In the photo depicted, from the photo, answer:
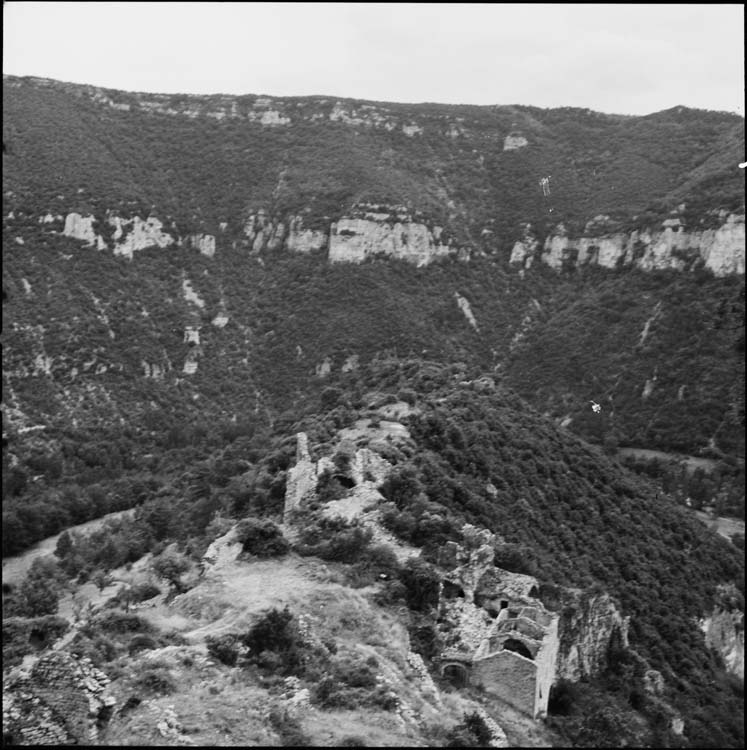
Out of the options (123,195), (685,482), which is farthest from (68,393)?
(685,482)

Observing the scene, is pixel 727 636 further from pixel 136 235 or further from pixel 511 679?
pixel 136 235

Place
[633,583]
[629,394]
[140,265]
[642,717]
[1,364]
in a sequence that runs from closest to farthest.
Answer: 1. [642,717]
2. [633,583]
3. [1,364]
4. [629,394]
5. [140,265]

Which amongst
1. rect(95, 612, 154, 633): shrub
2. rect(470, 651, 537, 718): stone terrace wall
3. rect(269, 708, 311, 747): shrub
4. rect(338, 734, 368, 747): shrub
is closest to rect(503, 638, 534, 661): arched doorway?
rect(470, 651, 537, 718): stone terrace wall

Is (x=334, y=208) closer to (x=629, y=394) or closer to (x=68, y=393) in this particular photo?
(x=629, y=394)

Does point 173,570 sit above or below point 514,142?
below

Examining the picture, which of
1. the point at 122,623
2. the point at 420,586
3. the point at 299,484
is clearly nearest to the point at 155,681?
the point at 122,623

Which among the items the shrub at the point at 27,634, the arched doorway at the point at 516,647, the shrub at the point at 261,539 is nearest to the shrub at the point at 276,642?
the shrub at the point at 27,634

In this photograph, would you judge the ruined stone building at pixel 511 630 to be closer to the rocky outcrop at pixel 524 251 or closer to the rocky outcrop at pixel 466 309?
the rocky outcrop at pixel 466 309
